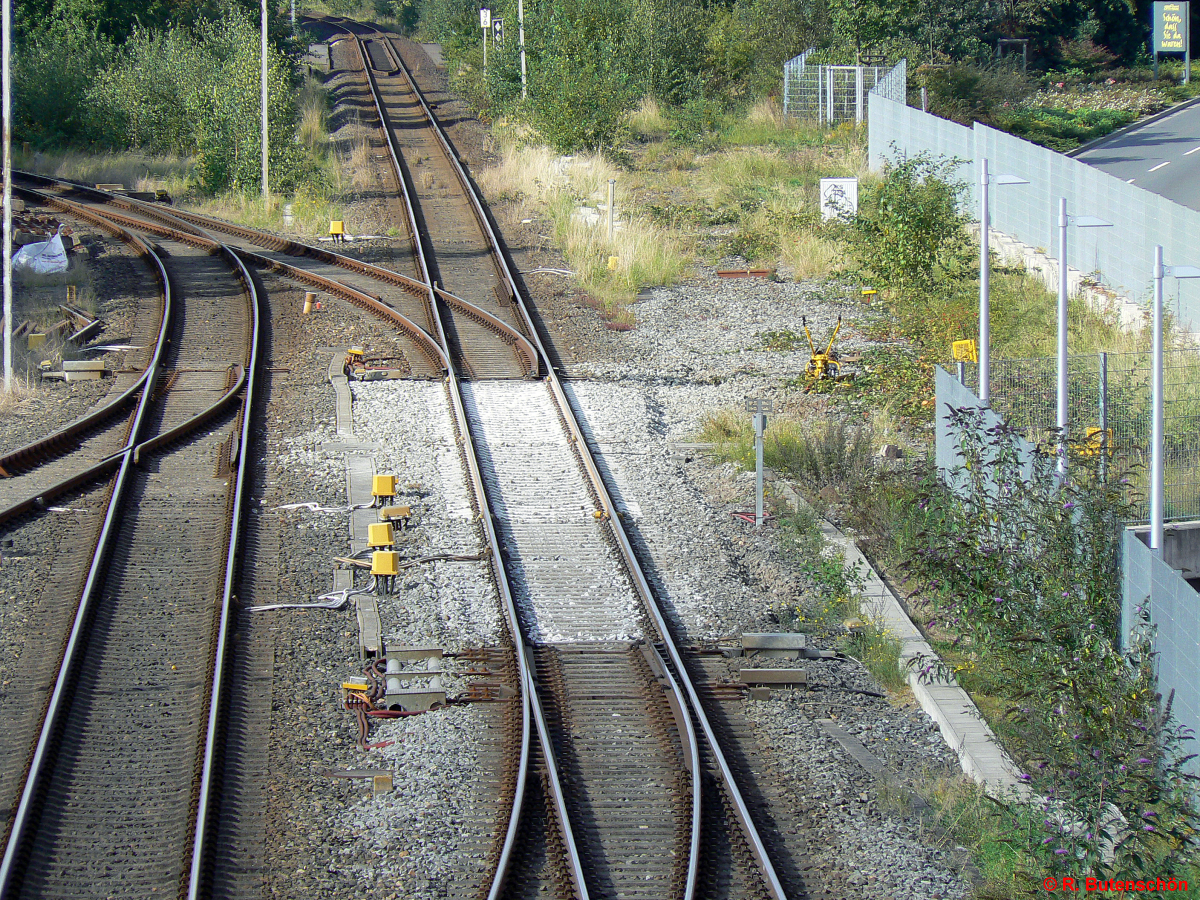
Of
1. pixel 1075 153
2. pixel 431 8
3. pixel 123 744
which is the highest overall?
pixel 431 8

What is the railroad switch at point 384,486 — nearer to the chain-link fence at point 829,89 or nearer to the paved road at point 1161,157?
the paved road at point 1161,157

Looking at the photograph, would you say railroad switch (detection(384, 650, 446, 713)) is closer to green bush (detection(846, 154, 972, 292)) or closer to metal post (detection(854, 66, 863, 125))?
green bush (detection(846, 154, 972, 292))

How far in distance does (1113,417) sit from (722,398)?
5.37 m

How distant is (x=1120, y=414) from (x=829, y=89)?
78.0 ft

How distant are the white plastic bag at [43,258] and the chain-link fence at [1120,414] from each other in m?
16.3

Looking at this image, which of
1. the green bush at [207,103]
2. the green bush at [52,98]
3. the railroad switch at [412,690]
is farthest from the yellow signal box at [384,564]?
the green bush at [52,98]

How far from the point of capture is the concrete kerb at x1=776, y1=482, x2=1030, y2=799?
322 inches

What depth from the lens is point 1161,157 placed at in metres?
33.8

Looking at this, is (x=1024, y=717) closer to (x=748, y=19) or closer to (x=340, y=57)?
(x=748, y=19)

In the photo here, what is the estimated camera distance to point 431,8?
65.6m

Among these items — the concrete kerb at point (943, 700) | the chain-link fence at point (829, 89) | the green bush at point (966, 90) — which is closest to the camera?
the concrete kerb at point (943, 700)

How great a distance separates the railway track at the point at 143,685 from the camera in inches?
290

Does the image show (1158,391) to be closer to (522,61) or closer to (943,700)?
(943,700)

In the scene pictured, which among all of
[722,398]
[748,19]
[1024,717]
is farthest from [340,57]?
[1024,717]
